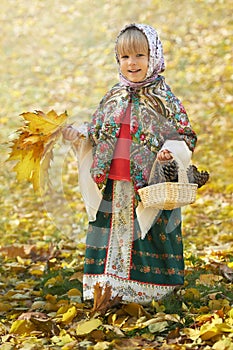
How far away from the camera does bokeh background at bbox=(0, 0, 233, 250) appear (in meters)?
6.04

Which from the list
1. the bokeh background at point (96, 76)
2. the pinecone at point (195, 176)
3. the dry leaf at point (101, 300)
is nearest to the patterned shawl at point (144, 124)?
the pinecone at point (195, 176)

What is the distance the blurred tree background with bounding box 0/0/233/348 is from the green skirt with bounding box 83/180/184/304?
2.89 feet

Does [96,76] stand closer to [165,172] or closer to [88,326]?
[165,172]

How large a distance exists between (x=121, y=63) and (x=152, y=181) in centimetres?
64

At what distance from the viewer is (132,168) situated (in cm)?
373

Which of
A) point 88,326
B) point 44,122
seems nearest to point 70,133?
point 44,122

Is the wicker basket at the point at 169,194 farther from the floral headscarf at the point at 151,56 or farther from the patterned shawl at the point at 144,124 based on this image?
the floral headscarf at the point at 151,56

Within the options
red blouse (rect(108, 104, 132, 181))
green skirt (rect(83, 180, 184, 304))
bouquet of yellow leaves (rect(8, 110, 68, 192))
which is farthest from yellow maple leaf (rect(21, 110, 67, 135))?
green skirt (rect(83, 180, 184, 304))

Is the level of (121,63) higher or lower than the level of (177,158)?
higher

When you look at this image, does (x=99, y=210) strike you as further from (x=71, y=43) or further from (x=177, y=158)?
(x=71, y=43)

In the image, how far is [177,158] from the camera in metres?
3.60

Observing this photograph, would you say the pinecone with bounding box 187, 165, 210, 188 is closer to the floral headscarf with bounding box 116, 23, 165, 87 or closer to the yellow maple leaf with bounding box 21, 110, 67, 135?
the floral headscarf with bounding box 116, 23, 165, 87

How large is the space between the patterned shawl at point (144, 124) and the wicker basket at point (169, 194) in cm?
13

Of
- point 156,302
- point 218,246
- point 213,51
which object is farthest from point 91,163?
point 213,51
